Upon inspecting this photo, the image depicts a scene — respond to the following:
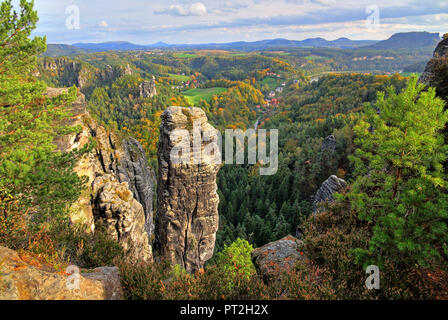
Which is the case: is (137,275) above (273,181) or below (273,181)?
above

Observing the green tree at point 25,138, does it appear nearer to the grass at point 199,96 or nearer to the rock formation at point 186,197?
the rock formation at point 186,197

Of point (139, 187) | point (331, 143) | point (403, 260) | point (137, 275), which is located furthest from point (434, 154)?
point (331, 143)

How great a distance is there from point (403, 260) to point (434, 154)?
155 inches

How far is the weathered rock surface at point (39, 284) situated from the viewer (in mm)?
6262

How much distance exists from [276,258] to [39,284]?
11176 mm

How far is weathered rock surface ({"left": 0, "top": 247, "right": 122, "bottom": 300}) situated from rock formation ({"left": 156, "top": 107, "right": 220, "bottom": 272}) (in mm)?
11133

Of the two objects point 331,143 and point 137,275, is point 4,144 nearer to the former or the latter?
point 137,275

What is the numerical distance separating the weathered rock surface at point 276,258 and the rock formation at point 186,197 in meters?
6.03

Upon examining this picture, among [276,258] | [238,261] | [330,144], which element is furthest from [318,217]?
[330,144]

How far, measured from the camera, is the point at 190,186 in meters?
19.2

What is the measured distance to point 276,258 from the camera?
45.6ft

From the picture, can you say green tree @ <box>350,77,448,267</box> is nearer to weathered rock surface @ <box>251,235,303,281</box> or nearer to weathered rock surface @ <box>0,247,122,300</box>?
weathered rock surface @ <box>251,235,303,281</box>

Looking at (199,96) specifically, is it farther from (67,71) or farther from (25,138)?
(25,138)
